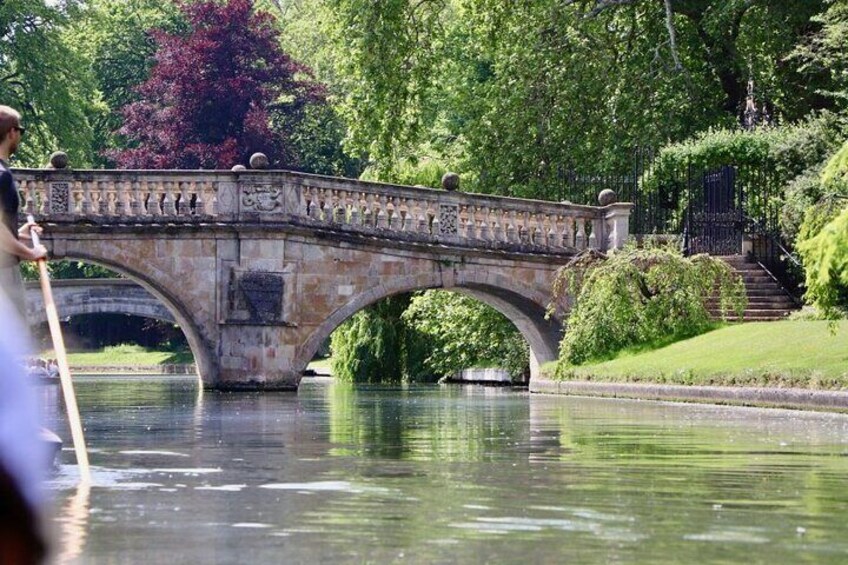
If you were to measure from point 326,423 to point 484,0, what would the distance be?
70.4 feet

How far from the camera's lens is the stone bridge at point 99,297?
45.1m

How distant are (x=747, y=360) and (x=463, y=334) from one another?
1713 centimetres

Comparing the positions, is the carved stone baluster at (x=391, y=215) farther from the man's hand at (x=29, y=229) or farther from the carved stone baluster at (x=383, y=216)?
the man's hand at (x=29, y=229)

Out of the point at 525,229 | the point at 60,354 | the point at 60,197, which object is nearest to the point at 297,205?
the point at 60,197

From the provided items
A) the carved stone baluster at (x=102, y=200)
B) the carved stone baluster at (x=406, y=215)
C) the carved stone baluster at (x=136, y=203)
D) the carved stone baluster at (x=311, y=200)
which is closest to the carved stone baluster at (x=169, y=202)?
the carved stone baluster at (x=136, y=203)

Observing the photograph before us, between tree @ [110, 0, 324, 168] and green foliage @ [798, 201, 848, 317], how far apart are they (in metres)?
37.8

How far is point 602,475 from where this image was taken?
915cm

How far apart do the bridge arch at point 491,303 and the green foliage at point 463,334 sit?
4082 millimetres

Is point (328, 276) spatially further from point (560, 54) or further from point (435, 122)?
point (435, 122)

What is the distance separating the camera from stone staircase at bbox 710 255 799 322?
29516mm

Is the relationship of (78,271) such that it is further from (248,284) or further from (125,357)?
(248,284)

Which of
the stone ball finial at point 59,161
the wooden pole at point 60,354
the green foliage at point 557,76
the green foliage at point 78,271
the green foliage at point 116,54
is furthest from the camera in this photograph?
the green foliage at point 116,54

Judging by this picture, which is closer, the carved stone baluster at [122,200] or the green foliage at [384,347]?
the carved stone baluster at [122,200]

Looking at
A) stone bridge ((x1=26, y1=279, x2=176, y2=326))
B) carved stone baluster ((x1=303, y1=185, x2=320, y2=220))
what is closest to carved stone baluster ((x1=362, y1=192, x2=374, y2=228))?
carved stone baluster ((x1=303, y1=185, x2=320, y2=220))
